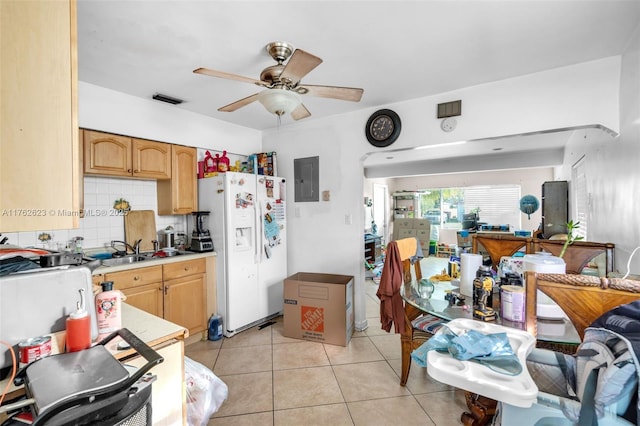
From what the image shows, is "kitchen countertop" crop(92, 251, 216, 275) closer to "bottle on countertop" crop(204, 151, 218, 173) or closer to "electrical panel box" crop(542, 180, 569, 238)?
"bottle on countertop" crop(204, 151, 218, 173)

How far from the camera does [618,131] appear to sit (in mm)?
1968

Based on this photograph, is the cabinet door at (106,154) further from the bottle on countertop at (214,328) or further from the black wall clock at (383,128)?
the black wall clock at (383,128)

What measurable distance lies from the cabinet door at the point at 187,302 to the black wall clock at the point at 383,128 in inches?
90.2

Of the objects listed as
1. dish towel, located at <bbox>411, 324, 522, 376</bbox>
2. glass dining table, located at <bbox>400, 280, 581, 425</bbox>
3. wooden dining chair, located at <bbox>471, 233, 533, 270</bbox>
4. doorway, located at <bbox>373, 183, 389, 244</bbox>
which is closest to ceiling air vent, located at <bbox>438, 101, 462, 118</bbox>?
wooden dining chair, located at <bbox>471, 233, 533, 270</bbox>

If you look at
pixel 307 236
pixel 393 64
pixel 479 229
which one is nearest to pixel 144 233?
pixel 307 236

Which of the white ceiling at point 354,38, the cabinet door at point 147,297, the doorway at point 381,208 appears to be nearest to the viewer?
the white ceiling at point 354,38

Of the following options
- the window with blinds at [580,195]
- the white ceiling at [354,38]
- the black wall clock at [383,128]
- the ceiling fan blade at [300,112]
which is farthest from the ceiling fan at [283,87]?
the window with blinds at [580,195]

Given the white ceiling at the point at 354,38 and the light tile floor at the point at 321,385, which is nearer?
the white ceiling at the point at 354,38

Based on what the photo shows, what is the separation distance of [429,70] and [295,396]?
263cm

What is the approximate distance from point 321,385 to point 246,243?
1634 mm

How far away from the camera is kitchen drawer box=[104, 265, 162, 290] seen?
2.31 metres

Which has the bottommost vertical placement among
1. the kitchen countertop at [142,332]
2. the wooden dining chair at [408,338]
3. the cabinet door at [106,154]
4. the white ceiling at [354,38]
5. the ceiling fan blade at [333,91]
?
the wooden dining chair at [408,338]

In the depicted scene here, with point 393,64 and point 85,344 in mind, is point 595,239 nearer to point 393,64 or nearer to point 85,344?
point 393,64

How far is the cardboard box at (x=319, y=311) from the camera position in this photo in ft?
9.18
